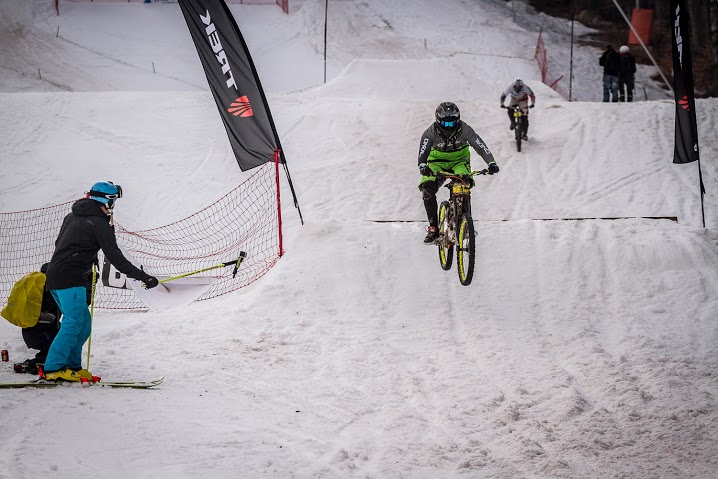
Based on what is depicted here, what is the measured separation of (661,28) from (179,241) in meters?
27.7

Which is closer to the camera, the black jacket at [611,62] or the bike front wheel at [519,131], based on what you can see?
the bike front wheel at [519,131]

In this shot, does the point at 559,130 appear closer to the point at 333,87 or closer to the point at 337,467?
the point at 333,87

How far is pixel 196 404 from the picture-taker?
6.31 m

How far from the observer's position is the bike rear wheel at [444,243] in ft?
29.1

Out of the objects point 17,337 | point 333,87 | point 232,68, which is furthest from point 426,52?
point 17,337

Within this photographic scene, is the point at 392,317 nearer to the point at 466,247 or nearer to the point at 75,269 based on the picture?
the point at 466,247

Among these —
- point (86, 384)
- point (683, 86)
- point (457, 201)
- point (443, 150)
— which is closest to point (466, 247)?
point (457, 201)

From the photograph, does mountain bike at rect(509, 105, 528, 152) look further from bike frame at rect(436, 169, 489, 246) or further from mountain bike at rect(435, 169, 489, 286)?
bike frame at rect(436, 169, 489, 246)

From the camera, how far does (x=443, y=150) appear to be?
9.27 meters

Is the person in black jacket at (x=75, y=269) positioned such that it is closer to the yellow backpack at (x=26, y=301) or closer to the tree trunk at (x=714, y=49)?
the yellow backpack at (x=26, y=301)

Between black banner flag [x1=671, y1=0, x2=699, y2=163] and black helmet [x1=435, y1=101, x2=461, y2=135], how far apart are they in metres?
3.92

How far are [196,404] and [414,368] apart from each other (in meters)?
2.16

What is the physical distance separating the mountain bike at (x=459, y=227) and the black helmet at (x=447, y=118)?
0.54 meters

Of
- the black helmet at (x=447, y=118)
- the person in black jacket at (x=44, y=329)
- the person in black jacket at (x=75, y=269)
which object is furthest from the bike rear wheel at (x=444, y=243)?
the person in black jacket at (x=44, y=329)
